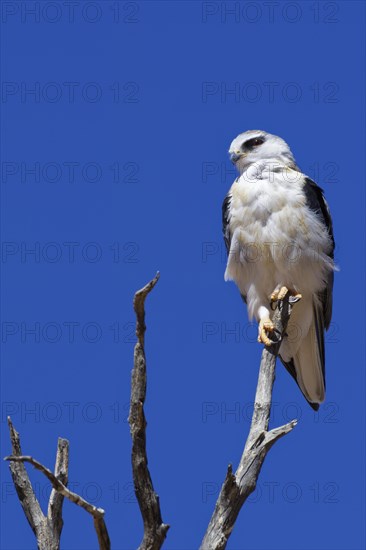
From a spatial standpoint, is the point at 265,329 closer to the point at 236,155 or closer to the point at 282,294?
the point at 282,294

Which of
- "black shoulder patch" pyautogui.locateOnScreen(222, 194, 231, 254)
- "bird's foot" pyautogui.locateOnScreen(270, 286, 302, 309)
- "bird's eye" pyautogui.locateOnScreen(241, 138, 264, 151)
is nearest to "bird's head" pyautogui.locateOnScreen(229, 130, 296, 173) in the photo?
"bird's eye" pyautogui.locateOnScreen(241, 138, 264, 151)

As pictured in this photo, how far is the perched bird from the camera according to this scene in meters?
8.31

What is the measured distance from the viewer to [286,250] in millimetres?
8328

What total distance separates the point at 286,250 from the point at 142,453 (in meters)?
3.48

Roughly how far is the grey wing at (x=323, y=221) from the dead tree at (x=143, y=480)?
7.20 ft

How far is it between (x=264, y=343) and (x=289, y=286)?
1.18 metres

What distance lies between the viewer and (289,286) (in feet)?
28.1

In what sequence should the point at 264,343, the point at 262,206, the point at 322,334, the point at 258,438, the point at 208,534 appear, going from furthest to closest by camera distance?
1. the point at 322,334
2. the point at 262,206
3. the point at 264,343
4. the point at 258,438
5. the point at 208,534

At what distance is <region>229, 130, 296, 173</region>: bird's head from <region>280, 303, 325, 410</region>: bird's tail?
1475mm

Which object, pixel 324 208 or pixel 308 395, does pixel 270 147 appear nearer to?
pixel 324 208

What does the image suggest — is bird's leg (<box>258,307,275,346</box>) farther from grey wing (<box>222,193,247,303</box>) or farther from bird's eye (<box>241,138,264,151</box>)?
bird's eye (<box>241,138,264,151</box>)

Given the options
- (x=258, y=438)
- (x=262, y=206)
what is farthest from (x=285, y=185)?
(x=258, y=438)

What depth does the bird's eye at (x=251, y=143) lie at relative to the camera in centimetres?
921

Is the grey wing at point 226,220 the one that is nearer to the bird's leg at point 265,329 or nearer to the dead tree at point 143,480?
the bird's leg at point 265,329
